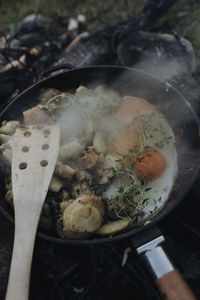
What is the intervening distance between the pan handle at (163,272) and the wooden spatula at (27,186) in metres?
0.92

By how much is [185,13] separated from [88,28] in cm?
204

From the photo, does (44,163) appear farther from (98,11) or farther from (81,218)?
(98,11)

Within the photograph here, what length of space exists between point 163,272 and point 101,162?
1.15 m

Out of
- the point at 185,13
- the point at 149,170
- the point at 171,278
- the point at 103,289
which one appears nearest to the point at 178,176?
the point at 149,170

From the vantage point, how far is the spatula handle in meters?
1.84

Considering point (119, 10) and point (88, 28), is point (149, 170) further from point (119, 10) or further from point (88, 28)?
point (119, 10)

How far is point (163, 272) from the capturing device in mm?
1966

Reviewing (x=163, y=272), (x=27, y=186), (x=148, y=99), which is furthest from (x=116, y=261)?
(x=148, y=99)

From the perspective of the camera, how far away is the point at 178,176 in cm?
281

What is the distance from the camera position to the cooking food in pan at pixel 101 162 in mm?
2299

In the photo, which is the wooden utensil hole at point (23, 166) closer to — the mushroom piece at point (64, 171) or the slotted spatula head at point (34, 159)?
the slotted spatula head at point (34, 159)

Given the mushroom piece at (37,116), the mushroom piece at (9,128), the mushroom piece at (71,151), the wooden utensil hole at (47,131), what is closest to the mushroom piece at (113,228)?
the mushroom piece at (71,151)

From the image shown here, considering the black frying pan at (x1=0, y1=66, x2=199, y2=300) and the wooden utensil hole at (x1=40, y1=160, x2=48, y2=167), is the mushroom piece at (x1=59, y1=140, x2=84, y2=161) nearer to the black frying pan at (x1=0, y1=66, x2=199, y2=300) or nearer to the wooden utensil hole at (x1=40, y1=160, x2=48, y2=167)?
the wooden utensil hole at (x1=40, y1=160, x2=48, y2=167)

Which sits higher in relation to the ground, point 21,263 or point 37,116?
point 37,116
